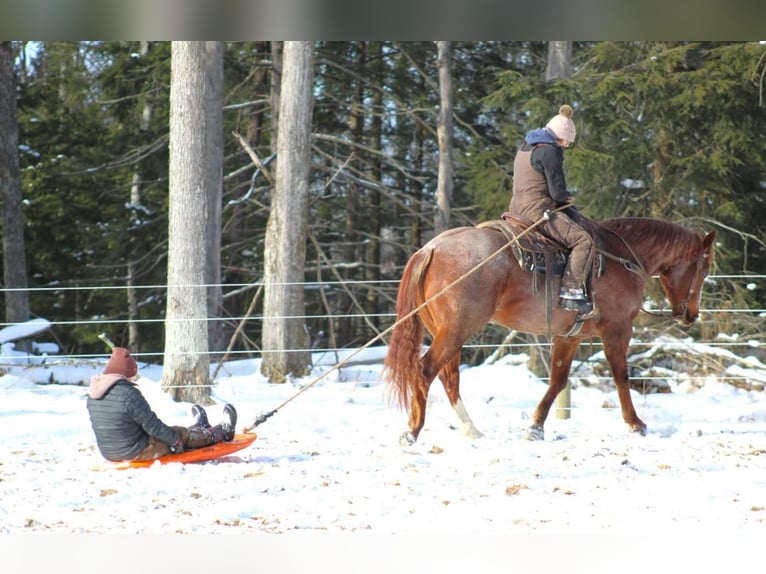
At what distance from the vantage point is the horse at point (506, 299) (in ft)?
19.6

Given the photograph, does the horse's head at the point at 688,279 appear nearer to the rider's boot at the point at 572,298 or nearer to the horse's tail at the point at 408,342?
the rider's boot at the point at 572,298

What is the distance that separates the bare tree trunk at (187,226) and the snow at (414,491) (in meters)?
0.74

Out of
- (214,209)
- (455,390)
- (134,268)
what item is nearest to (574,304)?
(455,390)

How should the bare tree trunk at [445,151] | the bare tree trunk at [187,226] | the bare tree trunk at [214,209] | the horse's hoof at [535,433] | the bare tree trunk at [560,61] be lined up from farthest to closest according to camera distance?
1. the bare tree trunk at [445,151]
2. the bare tree trunk at [214,209]
3. the bare tree trunk at [560,61]
4. the bare tree trunk at [187,226]
5. the horse's hoof at [535,433]

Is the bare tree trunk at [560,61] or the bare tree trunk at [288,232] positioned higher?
the bare tree trunk at [560,61]

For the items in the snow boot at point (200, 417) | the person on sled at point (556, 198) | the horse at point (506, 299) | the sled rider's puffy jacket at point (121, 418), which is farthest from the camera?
the person on sled at point (556, 198)

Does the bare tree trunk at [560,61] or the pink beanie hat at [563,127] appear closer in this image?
the pink beanie hat at [563,127]

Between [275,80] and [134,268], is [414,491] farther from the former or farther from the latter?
[134,268]

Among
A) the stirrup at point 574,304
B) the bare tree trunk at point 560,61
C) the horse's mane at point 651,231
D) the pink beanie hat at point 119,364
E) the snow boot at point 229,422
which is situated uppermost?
the bare tree trunk at point 560,61

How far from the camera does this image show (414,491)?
5086mm

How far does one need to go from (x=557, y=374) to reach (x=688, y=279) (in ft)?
4.00

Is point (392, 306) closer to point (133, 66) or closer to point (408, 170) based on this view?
point (408, 170)

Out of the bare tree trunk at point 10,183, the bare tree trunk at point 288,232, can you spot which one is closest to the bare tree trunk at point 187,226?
the bare tree trunk at point 288,232

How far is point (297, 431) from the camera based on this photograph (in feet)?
23.4
